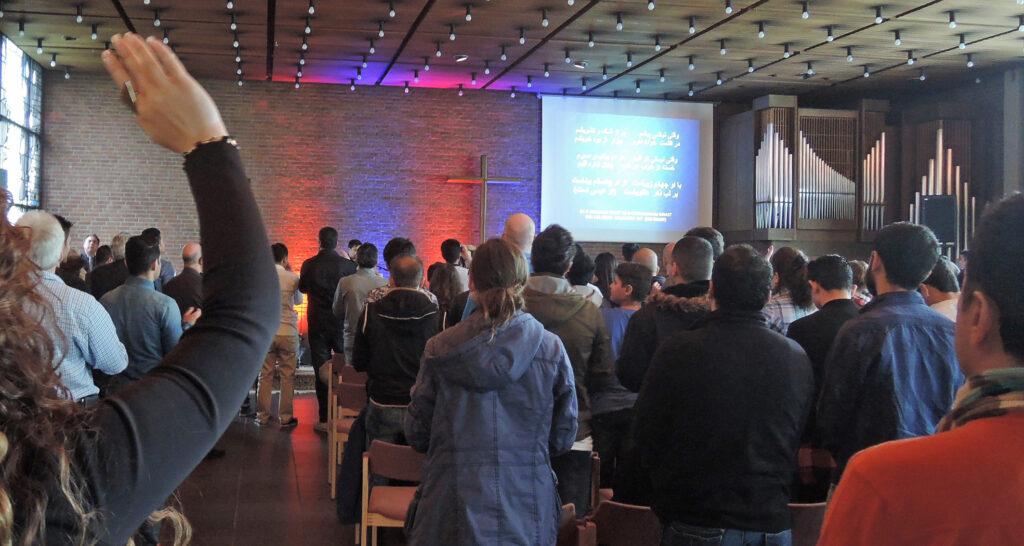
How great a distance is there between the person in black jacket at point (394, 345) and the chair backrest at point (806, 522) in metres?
2.38

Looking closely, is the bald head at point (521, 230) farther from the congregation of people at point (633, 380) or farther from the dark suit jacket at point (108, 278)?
the dark suit jacket at point (108, 278)

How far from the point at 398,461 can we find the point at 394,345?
4.12 feet

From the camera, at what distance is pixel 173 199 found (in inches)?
482

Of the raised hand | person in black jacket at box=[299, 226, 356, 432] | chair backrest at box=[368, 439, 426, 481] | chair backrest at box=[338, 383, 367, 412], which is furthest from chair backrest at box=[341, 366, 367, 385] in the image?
the raised hand

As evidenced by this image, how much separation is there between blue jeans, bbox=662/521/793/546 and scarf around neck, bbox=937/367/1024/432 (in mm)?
1687

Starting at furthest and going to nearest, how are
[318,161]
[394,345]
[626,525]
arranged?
[318,161] → [394,345] → [626,525]

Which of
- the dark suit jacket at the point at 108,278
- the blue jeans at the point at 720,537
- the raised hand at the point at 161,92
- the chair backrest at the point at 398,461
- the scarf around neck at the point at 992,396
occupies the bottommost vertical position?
the chair backrest at the point at 398,461

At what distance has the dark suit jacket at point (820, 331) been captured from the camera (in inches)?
143

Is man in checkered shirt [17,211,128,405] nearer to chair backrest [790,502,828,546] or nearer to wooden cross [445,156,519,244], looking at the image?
chair backrest [790,502,828,546]

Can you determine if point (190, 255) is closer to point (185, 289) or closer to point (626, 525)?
point (185, 289)

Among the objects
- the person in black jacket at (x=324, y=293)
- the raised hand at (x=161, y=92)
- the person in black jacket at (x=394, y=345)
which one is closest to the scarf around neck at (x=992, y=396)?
the raised hand at (x=161, y=92)

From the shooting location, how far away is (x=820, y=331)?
143 inches

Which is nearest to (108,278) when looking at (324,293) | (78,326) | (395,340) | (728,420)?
(324,293)

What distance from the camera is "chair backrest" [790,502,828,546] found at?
→ 115 inches
